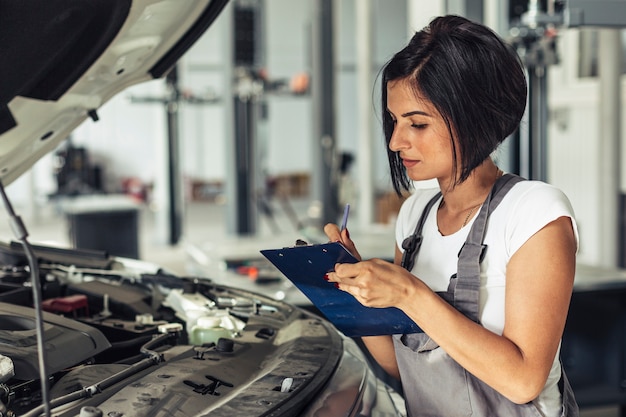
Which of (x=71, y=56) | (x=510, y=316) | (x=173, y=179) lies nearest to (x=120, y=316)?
(x=71, y=56)

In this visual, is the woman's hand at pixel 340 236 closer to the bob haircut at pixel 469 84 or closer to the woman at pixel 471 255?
the woman at pixel 471 255

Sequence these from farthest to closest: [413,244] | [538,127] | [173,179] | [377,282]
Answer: [173,179] < [538,127] < [413,244] < [377,282]

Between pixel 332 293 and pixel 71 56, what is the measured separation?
0.72 meters

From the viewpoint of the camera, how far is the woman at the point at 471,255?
1133 mm

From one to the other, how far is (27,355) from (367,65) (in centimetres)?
602

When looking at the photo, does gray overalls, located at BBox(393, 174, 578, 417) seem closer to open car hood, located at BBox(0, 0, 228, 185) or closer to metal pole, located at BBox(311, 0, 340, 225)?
open car hood, located at BBox(0, 0, 228, 185)

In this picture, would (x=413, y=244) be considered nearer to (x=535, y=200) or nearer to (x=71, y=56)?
(x=535, y=200)

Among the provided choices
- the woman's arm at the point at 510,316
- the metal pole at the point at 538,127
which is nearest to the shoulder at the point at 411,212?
the woman's arm at the point at 510,316

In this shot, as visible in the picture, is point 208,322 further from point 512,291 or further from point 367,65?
point 367,65

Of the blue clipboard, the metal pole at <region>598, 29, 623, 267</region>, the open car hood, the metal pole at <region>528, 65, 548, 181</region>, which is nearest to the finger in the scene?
the blue clipboard

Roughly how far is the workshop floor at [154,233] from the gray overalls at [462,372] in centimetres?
462

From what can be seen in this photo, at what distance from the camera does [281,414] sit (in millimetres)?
1107

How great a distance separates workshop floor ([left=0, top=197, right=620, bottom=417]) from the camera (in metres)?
7.38

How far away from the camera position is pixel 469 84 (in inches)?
48.5
